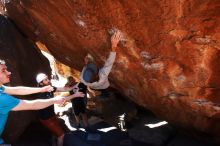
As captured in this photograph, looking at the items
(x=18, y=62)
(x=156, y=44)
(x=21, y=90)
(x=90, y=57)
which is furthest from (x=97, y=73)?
(x=18, y=62)

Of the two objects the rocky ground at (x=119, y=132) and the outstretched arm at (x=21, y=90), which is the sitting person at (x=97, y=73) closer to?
the outstretched arm at (x=21, y=90)

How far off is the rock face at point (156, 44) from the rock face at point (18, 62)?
680mm

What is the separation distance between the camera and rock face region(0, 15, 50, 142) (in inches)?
269

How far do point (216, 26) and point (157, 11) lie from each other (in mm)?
791

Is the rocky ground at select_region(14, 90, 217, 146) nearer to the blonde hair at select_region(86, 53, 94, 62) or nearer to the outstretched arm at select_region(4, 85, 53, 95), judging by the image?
the blonde hair at select_region(86, 53, 94, 62)

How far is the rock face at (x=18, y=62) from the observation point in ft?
22.4

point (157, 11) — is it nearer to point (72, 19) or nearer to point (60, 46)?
point (72, 19)

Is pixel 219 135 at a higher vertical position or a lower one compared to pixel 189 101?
lower

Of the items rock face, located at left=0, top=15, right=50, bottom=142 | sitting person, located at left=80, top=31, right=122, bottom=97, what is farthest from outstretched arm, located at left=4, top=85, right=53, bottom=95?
rock face, located at left=0, top=15, right=50, bottom=142

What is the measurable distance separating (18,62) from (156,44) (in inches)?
126

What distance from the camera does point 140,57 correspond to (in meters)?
5.63

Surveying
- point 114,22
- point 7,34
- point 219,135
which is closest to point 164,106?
point 219,135

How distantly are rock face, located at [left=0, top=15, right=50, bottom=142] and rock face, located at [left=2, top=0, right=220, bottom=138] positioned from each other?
680 mm

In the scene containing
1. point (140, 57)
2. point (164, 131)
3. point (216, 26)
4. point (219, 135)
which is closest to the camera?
point (216, 26)
